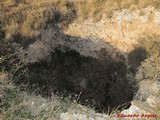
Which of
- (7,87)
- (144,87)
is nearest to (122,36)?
(144,87)

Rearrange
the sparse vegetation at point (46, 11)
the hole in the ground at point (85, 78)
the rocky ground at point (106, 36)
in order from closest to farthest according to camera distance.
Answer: the hole in the ground at point (85, 78) < the rocky ground at point (106, 36) < the sparse vegetation at point (46, 11)

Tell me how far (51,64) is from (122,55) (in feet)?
10.8

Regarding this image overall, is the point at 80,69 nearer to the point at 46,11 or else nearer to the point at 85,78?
the point at 85,78

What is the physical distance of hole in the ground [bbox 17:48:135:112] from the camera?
Answer: 12820 mm

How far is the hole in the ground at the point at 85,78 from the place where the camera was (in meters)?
12.8

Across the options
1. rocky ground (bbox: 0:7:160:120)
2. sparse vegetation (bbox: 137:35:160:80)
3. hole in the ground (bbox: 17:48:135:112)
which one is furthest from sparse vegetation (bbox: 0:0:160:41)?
sparse vegetation (bbox: 137:35:160:80)

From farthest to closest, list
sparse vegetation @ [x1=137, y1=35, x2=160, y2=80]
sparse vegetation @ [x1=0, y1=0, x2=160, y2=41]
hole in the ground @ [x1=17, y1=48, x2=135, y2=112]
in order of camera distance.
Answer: sparse vegetation @ [x1=0, y1=0, x2=160, y2=41] < sparse vegetation @ [x1=137, y1=35, x2=160, y2=80] < hole in the ground @ [x1=17, y1=48, x2=135, y2=112]

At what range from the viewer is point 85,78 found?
1375 cm

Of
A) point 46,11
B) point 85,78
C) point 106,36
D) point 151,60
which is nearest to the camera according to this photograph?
point 85,78

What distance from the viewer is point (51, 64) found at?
14109 mm

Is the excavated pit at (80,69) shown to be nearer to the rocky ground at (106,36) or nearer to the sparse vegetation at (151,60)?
the rocky ground at (106,36)

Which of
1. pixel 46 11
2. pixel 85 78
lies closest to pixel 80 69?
pixel 85 78

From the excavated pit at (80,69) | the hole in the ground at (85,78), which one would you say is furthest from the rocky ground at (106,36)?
the hole in the ground at (85,78)

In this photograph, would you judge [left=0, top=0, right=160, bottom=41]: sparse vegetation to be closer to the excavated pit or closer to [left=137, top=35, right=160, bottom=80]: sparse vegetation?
the excavated pit
